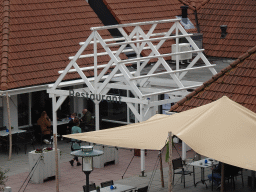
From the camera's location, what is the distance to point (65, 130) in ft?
82.0

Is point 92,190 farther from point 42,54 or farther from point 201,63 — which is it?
point 201,63

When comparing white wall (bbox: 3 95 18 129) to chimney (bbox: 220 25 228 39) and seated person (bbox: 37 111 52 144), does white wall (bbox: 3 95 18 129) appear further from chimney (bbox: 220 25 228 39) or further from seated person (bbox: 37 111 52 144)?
chimney (bbox: 220 25 228 39)

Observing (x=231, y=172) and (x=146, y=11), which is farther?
(x=146, y=11)

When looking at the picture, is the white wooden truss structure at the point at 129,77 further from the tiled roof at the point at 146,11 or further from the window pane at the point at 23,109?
the tiled roof at the point at 146,11

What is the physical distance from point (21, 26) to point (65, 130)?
428 centimetres

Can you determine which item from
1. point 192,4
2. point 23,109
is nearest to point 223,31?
point 192,4

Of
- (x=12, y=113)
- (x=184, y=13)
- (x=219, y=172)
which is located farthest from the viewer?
(x=184, y=13)

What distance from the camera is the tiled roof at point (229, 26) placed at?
28.3 metres

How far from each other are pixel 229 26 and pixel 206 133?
16.3 meters

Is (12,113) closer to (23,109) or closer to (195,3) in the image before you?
(23,109)

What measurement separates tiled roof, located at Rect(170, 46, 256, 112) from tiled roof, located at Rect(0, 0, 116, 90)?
6.98m

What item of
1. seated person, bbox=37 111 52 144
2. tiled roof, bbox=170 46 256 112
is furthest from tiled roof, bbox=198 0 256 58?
tiled roof, bbox=170 46 256 112

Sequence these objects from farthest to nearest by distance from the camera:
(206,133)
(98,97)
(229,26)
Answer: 1. (229,26)
2. (98,97)
3. (206,133)

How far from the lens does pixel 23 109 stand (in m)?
23.9
